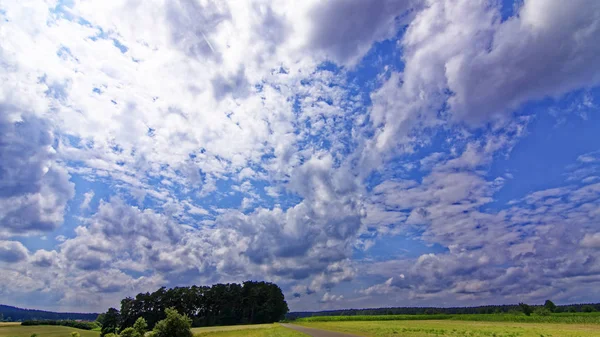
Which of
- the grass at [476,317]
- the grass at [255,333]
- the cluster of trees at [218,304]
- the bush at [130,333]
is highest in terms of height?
the cluster of trees at [218,304]

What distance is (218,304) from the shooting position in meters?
139

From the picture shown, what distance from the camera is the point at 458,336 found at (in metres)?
44.0

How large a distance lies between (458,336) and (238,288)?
113204 mm

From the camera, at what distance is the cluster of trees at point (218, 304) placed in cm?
12494

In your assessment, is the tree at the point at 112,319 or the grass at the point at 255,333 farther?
the tree at the point at 112,319

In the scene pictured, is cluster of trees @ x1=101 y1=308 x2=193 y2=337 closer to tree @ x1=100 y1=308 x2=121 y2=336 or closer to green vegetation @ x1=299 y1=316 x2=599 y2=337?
green vegetation @ x1=299 y1=316 x2=599 y2=337

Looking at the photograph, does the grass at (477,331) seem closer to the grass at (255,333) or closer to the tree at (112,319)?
the grass at (255,333)

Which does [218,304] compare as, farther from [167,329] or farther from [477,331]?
[477,331]

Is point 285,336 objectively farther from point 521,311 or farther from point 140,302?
point 521,311

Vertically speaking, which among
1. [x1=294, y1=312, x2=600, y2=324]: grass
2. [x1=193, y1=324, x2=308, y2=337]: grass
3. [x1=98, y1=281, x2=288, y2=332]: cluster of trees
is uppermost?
[x1=98, y1=281, x2=288, y2=332]: cluster of trees

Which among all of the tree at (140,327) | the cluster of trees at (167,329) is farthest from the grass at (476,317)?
the tree at (140,327)

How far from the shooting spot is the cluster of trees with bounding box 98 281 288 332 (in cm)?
12494

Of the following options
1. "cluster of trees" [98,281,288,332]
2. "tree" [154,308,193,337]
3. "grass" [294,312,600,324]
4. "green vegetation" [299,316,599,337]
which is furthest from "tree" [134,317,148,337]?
"grass" [294,312,600,324]

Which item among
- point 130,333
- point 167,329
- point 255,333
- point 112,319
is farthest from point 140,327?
point 112,319
